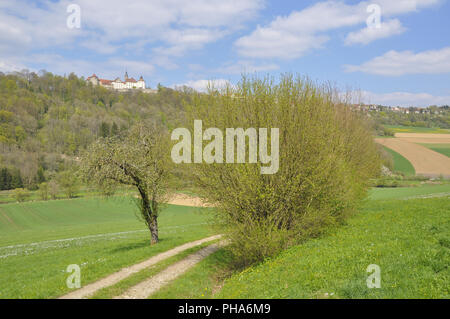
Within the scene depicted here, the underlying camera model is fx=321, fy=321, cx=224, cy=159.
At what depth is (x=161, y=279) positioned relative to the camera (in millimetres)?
12016

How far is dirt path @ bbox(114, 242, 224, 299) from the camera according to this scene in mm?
10375

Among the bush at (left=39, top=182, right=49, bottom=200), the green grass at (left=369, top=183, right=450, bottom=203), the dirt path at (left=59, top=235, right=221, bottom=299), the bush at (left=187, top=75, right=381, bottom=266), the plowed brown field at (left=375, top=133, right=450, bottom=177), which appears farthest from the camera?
the bush at (left=39, top=182, right=49, bottom=200)

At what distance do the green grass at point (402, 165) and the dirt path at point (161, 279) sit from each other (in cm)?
6150

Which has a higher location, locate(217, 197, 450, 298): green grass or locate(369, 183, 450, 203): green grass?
locate(217, 197, 450, 298): green grass

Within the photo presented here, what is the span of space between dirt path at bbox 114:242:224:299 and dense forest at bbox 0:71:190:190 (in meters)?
59.1

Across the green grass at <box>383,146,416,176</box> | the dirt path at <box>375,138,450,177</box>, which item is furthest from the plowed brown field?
the green grass at <box>383,146,416,176</box>

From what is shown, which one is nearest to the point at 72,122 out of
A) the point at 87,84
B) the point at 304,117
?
the point at 87,84

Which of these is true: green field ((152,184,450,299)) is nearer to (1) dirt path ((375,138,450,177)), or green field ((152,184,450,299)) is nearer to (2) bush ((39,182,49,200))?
(1) dirt path ((375,138,450,177))

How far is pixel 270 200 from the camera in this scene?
39.1 ft

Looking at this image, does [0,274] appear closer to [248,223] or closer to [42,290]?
[42,290]

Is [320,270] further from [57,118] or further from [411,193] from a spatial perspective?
[57,118]

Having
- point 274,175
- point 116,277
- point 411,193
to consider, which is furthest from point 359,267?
point 411,193

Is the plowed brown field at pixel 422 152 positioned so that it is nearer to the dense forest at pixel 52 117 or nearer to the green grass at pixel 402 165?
the green grass at pixel 402 165

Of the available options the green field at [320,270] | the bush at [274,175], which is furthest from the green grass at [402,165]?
the bush at [274,175]
